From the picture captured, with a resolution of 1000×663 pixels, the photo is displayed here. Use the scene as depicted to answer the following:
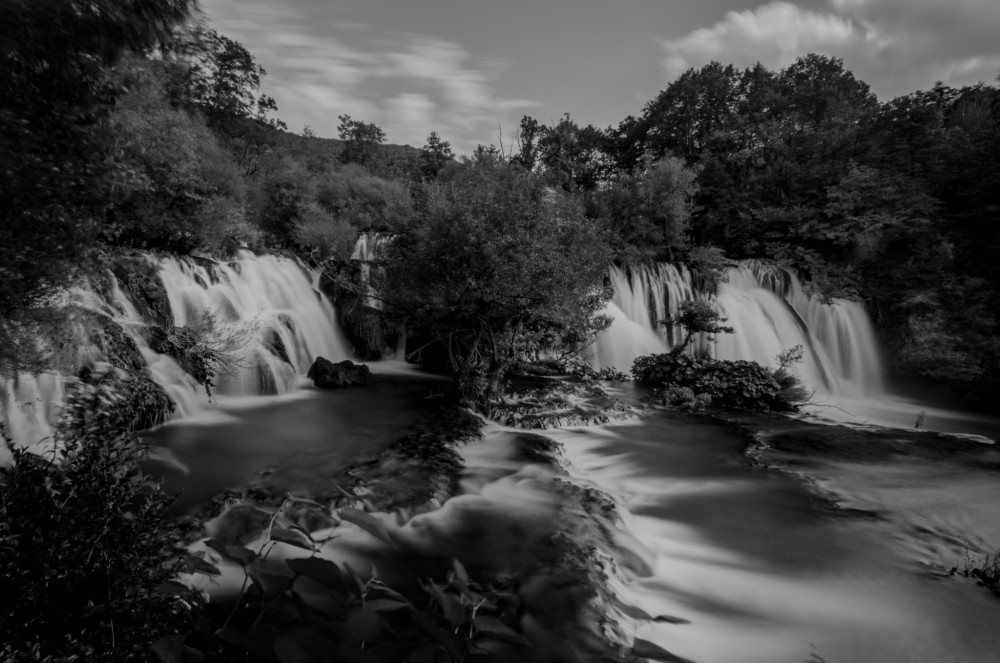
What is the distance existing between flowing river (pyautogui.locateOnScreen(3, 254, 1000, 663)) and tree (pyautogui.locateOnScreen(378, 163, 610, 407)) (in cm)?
219

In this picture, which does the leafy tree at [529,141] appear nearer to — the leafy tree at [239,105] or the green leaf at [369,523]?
the leafy tree at [239,105]

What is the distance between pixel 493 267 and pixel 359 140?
135ft

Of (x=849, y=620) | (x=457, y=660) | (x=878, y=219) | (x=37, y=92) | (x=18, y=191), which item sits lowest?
(x=849, y=620)

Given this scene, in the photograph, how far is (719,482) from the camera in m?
7.70

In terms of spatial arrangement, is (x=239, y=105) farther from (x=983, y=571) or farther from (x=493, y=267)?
(x=983, y=571)

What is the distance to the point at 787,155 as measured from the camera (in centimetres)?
2556

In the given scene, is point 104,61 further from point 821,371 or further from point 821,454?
point 821,371

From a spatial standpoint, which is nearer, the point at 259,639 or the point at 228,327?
the point at 259,639

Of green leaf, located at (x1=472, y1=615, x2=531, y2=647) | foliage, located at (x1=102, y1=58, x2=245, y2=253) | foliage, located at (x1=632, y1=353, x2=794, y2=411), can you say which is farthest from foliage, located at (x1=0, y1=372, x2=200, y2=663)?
foliage, located at (x1=102, y1=58, x2=245, y2=253)

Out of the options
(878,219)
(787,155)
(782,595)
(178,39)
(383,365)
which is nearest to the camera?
(178,39)

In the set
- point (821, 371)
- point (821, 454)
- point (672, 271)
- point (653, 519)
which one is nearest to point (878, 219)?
point (821, 371)

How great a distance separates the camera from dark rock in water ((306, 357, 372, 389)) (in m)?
12.0

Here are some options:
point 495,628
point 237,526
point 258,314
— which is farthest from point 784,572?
point 258,314

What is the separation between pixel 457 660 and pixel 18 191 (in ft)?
11.5
